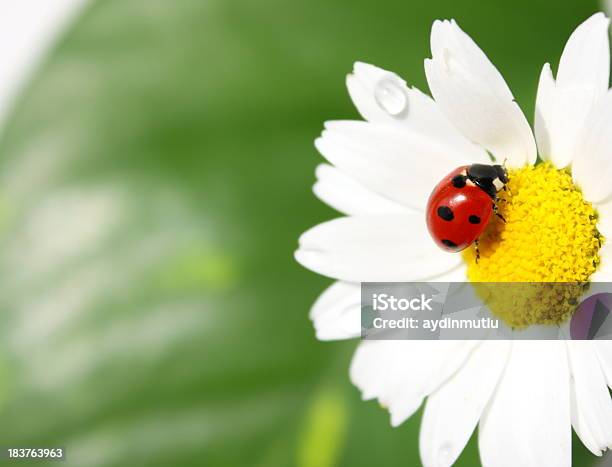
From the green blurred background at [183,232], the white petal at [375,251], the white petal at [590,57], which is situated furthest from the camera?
the green blurred background at [183,232]

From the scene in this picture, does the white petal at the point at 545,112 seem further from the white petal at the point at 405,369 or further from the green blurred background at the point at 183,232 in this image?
the green blurred background at the point at 183,232

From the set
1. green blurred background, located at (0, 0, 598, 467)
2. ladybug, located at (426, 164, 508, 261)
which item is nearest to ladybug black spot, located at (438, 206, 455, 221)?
ladybug, located at (426, 164, 508, 261)

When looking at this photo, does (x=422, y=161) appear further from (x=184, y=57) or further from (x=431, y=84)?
(x=184, y=57)

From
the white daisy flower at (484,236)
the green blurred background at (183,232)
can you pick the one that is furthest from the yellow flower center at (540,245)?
the green blurred background at (183,232)

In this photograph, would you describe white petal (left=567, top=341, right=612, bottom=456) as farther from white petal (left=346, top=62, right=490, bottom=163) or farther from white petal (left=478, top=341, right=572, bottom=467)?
white petal (left=346, top=62, right=490, bottom=163)

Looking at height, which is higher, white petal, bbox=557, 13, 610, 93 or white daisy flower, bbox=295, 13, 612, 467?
white petal, bbox=557, 13, 610, 93

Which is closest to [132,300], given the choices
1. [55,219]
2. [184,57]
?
[55,219]
